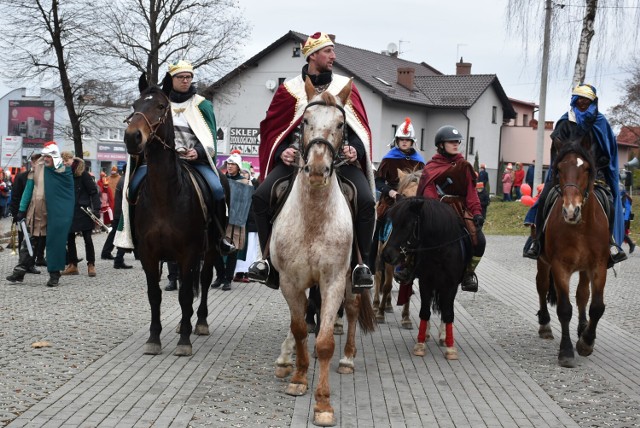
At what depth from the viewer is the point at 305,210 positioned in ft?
→ 23.2

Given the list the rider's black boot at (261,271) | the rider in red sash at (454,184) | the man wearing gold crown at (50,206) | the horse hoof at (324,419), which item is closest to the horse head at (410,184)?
the rider in red sash at (454,184)

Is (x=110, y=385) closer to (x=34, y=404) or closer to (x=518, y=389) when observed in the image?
(x=34, y=404)

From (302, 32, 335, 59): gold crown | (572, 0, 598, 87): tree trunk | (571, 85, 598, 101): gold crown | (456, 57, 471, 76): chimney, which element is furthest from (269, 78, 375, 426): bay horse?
(456, 57, 471, 76): chimney

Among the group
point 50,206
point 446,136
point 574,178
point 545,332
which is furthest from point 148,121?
point 50,206

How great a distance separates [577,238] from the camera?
9133 millimetres

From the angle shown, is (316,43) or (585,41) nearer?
(316,43)

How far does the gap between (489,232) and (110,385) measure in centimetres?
2782

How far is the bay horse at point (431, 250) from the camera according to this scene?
9227mm

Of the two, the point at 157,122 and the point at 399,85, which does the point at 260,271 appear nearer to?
the point at 157,122

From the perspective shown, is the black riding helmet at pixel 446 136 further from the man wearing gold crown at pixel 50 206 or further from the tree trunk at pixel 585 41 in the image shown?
the tree trunk at pixel 585 41

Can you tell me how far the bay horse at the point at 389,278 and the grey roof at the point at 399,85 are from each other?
149 ft

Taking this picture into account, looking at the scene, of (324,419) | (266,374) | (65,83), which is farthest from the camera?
(65,83)

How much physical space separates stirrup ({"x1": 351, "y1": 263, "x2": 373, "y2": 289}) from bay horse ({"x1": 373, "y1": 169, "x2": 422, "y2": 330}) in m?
2.95

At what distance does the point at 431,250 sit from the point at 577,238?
59.1 inches
